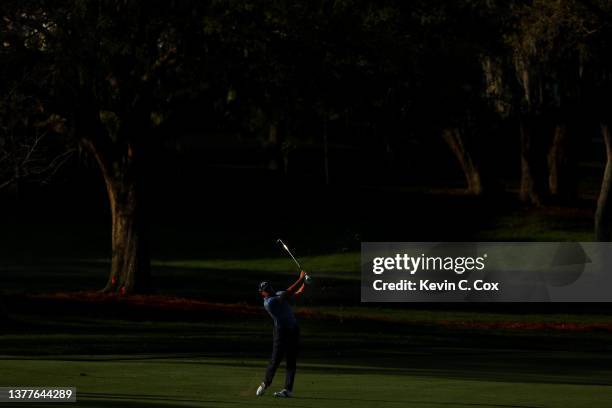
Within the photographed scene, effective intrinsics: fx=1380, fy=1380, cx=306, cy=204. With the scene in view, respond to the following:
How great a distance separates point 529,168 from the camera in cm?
6825

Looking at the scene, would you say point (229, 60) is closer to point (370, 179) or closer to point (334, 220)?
point (334, 220)

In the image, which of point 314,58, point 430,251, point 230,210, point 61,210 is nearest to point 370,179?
point 230,210

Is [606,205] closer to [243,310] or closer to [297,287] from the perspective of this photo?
[243,310]

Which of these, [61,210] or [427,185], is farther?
[427,185]

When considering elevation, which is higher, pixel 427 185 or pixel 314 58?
pixel 314 58

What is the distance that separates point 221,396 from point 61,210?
55.6 m

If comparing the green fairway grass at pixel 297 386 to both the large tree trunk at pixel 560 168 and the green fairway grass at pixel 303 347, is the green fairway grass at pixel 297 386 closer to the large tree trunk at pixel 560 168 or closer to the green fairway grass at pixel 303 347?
the green fairway grass at pixel 303 347

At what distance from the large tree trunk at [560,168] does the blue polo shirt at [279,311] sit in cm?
4988

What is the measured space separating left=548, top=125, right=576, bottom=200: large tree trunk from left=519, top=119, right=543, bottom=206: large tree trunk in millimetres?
949

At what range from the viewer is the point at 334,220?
7044cm

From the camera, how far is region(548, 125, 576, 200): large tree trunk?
67438mm

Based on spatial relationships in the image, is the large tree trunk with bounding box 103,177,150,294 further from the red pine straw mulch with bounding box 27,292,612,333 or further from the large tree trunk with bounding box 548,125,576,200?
the large tree trunk with bounding box 548,125,576,200

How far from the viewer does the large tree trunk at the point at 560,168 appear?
221 feet

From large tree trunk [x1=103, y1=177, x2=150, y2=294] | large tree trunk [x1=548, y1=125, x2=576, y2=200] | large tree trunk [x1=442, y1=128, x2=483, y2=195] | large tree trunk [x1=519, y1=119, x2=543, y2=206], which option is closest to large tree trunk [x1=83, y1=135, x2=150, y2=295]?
large tree trunk [x1=103, y1=177, x2=150, y2=294]
